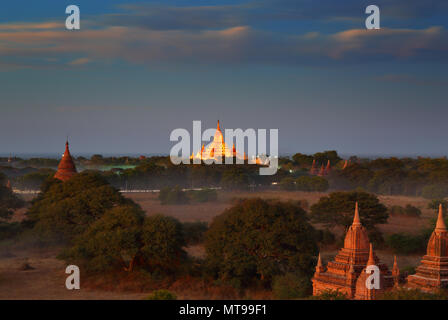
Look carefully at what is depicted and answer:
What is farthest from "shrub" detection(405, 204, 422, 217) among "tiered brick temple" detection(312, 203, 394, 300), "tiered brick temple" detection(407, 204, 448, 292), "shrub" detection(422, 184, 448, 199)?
"tiered brick temple" detection(407, 204, 448, 292)

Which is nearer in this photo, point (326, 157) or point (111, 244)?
point (111, 244)

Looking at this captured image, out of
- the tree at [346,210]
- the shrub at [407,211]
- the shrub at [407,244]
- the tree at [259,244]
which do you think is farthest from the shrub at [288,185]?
the tree at [259,244]

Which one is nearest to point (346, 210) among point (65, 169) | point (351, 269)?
point (351, 269)

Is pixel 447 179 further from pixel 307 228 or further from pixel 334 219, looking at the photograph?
pixel 307 228

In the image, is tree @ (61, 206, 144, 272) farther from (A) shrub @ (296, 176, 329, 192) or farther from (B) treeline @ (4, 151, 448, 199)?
(A) shrub @ (296, 176, 329, 192)

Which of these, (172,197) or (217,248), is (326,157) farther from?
(217,248)
